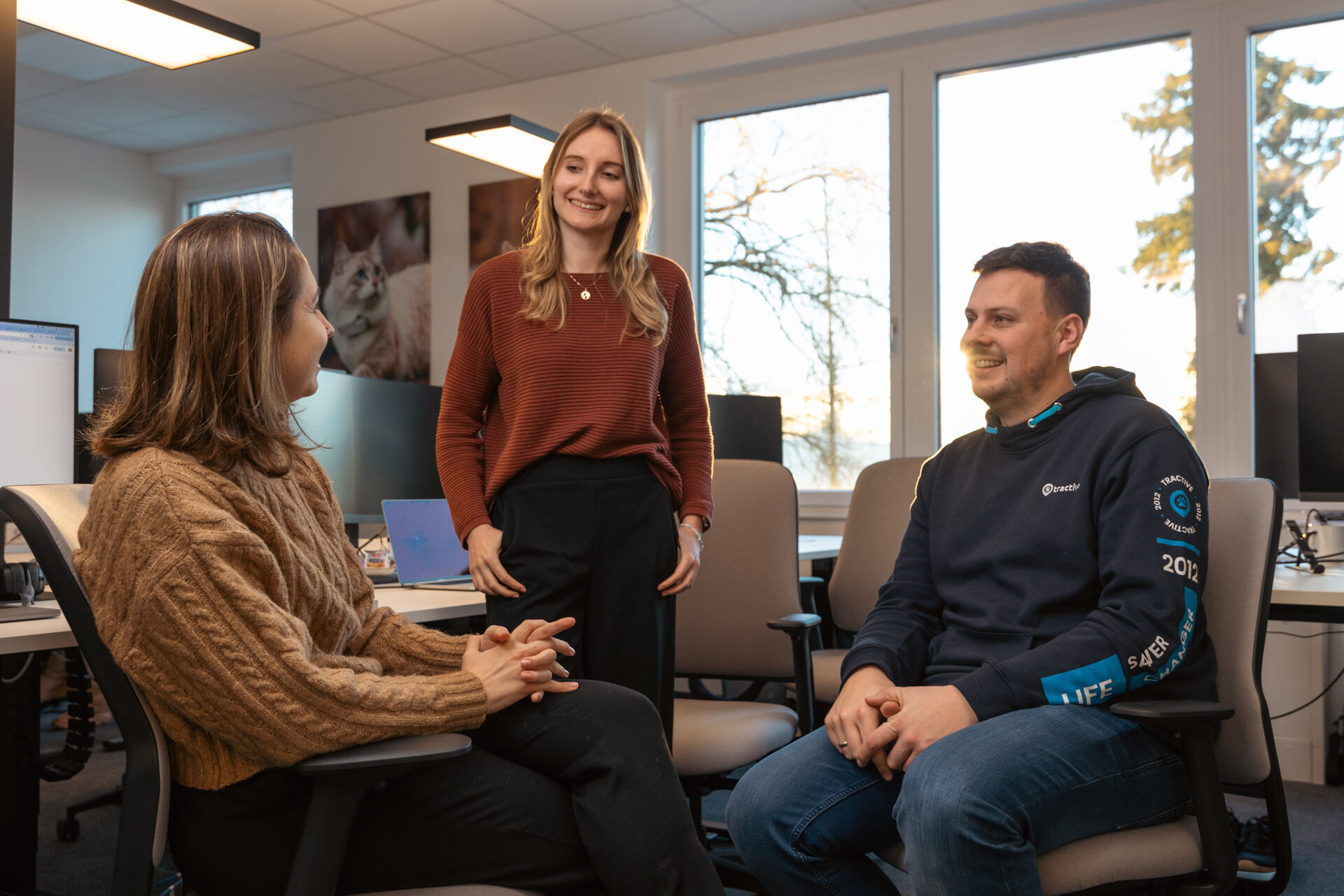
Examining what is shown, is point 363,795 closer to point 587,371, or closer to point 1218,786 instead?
point 587,371

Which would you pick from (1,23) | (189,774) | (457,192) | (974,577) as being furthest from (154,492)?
(457,192)

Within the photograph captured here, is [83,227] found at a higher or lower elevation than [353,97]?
lower

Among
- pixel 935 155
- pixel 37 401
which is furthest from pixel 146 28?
pixel 935 155

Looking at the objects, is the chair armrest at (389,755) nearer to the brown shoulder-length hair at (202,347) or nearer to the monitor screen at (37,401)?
the brown shoulder-length hair at (202,347)

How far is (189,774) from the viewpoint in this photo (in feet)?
3.60

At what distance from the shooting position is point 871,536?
9.07ft

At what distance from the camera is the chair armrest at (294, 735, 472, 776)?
1.01 m

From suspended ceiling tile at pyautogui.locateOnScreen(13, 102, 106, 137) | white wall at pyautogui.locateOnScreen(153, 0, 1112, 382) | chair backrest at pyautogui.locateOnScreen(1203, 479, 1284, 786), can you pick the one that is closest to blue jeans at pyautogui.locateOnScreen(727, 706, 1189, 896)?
chair backrest at pyautogui.locateOnScreen(1203, 479, 1284, 786)

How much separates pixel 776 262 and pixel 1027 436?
331cm

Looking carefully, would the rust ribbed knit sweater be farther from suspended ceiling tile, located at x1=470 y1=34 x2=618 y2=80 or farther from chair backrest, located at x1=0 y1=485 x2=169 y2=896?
suspended ceiling tile, located at x1=470 y1=34 x2=618 y2=80

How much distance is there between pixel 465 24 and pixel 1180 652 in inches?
157

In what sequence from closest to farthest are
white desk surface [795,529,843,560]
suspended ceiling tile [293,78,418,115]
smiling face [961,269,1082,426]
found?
smiling face [961,269,1082,426]
white desk surface [795,529,843,560]
suspended ceiling tile [293,78,418,115]

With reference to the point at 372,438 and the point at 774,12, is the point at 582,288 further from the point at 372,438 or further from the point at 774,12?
the point at 774,12

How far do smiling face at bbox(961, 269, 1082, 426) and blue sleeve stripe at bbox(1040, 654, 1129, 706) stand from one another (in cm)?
44
